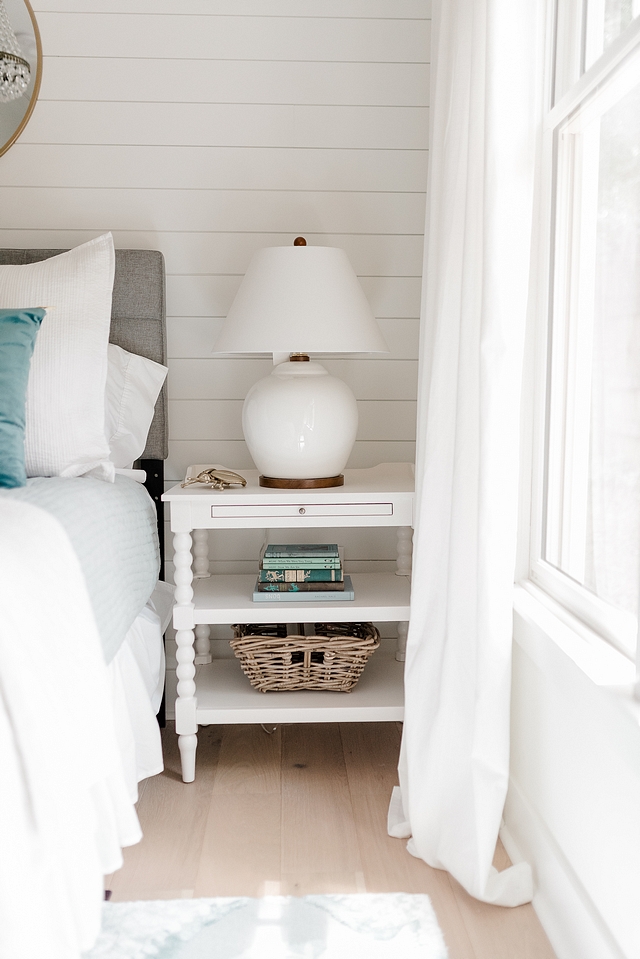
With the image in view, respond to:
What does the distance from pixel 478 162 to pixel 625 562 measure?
773 mm

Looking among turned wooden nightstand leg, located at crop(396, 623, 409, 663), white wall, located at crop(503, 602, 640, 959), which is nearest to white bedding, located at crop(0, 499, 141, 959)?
white wall, located at crop(503, 602, 640, 959)

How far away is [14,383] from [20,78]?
0.97 metres

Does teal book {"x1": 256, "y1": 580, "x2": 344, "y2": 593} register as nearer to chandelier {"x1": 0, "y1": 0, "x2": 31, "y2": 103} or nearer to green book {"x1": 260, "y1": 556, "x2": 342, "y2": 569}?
green book {"x1": 260, "y1": 556, "x2": 342, "y2": 569}

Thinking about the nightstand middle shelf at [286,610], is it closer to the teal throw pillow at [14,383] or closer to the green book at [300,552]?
the green book at [300,552]

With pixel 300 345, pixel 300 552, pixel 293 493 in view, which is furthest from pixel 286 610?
pixel 300 345

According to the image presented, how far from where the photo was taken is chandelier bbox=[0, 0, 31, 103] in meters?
2.03

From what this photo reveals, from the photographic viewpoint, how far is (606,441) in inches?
51.5

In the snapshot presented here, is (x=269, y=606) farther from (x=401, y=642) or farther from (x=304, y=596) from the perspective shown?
(x=401, y=642)

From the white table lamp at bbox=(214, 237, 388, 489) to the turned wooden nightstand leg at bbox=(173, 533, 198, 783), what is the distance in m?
0.28

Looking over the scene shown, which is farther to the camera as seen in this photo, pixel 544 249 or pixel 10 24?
pixel 10 24

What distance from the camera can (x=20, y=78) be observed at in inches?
81.4

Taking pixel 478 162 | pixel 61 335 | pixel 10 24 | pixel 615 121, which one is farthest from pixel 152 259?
pixel 615 121

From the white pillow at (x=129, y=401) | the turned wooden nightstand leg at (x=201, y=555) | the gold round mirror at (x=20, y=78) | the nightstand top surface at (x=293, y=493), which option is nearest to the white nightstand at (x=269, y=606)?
the nightstand top surface at (x=293, y=493)

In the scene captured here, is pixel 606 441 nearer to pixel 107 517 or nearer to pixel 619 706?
pixel 619 706
